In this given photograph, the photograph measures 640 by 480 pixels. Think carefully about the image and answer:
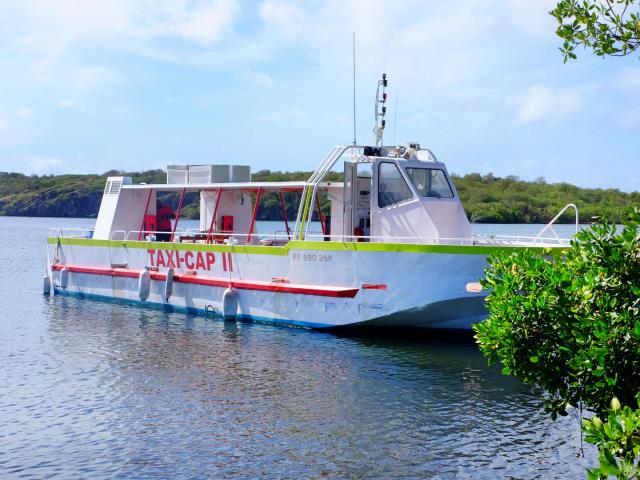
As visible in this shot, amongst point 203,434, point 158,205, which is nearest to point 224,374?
point 203,434

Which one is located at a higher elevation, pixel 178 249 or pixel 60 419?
pixel 178 249

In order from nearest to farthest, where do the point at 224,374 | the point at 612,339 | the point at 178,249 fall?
the point at 612,339 → the point at 224,374 → the point at 178,249

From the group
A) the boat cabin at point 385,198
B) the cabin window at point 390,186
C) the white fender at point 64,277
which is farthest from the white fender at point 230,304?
the white fender at point 64,277

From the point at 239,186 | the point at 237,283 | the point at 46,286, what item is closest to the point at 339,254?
the point at 237,283

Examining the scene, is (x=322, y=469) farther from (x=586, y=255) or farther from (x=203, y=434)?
(x=586, y=255)

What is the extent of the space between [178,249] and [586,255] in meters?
16.9

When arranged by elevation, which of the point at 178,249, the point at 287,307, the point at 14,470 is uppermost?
the point at 178,249

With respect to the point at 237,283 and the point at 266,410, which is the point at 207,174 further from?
the point at 266,410

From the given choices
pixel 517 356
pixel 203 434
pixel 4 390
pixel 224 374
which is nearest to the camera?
pixel 517 356

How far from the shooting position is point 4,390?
13.9 m

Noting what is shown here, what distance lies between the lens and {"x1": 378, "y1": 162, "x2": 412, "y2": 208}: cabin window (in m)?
18.0

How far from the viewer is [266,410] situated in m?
12.4

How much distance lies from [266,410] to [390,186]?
7486 mm

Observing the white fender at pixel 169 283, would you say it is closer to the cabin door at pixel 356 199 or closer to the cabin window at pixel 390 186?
the cabin door at pixel 356 199
